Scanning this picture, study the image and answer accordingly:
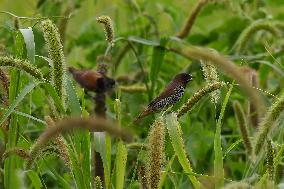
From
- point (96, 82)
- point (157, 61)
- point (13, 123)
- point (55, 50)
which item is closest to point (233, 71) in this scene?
point (55, 50)

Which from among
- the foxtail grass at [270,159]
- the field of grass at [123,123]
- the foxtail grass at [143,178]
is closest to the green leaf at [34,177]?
the field of grass at [123,123]

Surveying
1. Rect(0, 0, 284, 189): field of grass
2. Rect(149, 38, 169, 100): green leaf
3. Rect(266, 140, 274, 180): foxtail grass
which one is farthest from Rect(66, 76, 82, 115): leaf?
Rect(149, 38, 169, 100): green leaf

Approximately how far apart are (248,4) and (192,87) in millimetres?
1209

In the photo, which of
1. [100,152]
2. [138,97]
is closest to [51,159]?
[138,97]

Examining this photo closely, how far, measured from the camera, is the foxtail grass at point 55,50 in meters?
2.12

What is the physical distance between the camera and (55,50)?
2133 millimetres

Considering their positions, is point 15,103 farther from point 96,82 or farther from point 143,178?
point 96,82

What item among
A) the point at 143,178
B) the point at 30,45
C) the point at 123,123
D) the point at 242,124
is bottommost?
the point at 143,178

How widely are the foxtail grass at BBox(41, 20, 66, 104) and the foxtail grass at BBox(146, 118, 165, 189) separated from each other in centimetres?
35

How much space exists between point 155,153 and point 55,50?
40cm

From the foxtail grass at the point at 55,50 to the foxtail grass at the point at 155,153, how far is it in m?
0.35

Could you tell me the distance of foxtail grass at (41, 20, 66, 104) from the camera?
2.12 m

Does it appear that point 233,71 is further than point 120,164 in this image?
No

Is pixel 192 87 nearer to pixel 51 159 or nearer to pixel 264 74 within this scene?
pixel 264 74
